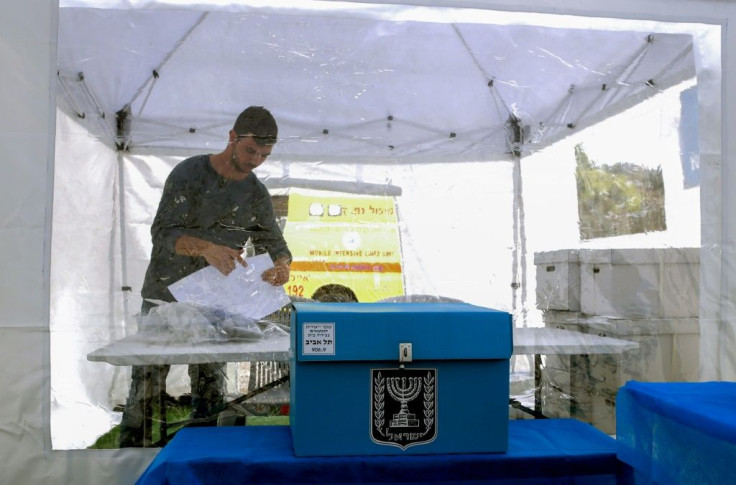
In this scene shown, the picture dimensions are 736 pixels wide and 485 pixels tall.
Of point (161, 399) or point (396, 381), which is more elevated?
point (396, 381)

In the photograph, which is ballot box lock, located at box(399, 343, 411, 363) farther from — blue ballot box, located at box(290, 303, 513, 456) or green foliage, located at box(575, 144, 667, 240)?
green foliage, located at box(575, 144, 667, 240)

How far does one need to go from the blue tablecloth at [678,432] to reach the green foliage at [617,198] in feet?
2.15

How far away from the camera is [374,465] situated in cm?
135

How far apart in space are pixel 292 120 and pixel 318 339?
2.40 ft

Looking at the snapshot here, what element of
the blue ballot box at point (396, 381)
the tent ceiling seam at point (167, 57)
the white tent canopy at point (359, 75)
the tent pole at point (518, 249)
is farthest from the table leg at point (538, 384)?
the tent ceiling seam at point (167, 57)

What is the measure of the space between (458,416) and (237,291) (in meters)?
0.73

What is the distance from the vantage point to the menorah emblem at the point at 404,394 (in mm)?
1373

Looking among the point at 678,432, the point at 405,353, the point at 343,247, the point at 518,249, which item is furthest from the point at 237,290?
the point at 678,432

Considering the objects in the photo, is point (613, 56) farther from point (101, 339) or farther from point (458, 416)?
point (101, 339)

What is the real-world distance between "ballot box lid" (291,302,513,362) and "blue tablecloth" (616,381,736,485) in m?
0.29

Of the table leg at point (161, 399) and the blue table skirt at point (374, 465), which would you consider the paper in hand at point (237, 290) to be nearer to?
the table leg at point (161, 399)

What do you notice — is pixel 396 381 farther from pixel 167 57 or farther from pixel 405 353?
pixel 167 57

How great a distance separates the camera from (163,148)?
176 centimetres

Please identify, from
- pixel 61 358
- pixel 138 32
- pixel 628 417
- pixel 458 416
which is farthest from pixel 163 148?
pixel 628 417
